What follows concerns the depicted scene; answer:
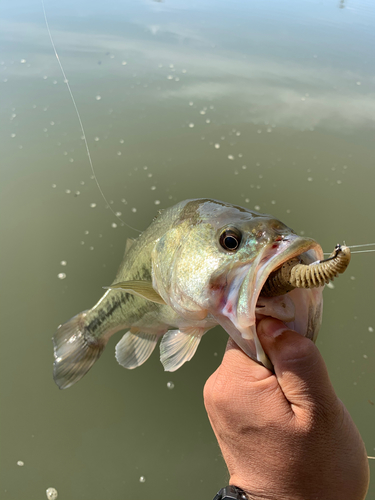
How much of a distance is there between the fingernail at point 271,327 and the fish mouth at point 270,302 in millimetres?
16

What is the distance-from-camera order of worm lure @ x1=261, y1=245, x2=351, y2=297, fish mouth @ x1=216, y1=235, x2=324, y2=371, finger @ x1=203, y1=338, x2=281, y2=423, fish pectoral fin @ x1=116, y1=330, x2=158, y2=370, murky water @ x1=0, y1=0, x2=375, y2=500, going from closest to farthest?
worm lure @ x1=261, y1=245, x2=351, y2=297 → fish mouth @ x1=216, y1=235, x2=324, y2=371 → finger @ x1=203, y1=338, x2=281, y2=423 → fish pectoral fin @ x1=116, y1=330, x2=158, y2=370 → murky water @ x1=0, y1=0, x2=375, y2=500

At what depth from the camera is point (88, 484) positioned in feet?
6.23

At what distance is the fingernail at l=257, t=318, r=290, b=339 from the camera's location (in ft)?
2.97

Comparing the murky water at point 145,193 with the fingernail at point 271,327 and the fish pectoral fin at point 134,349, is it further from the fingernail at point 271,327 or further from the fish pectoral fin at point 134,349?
the fingernail at point 271,327

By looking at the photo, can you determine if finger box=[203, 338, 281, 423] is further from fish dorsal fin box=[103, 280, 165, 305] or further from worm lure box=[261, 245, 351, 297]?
fish dorsal fin box=[103, 280, 165, 305]

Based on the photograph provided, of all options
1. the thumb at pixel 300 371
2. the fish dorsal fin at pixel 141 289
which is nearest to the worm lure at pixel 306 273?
the thumb at pixel 300 371

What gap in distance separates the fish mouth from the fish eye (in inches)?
4.1

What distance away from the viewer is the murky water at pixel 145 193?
1.98m

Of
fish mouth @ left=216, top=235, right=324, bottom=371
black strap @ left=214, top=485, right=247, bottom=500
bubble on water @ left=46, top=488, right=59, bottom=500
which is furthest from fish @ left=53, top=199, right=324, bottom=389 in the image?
bubble on water @ left=46, top=488, right=59, bottom=500

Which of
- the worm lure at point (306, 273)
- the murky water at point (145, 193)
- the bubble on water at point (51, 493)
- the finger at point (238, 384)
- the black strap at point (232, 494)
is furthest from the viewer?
the murky water at point (145, 193)

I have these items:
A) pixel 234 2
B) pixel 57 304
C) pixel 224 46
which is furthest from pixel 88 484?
pixel 234 2

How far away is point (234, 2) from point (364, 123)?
593 centimetres

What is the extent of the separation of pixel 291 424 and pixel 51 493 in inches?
68.5

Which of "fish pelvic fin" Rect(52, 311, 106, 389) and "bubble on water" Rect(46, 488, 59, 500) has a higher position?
"fish pelvic fin" Rect(52, 311, 106, 389)
